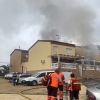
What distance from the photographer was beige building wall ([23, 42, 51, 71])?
3384 cm


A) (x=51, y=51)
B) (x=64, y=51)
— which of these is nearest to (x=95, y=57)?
(x=64, y=51)

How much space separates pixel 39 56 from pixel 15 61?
10505 millimetres

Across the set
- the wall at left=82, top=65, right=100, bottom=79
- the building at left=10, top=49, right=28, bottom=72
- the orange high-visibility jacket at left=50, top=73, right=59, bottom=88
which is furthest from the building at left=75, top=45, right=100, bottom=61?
the orange high-visibility jacket at left=50, top=73, right=59, bottom=88

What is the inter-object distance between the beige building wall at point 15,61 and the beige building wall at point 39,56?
163 inches

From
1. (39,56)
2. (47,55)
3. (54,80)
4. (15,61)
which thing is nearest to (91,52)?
(39,56)

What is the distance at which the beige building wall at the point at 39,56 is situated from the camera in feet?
111

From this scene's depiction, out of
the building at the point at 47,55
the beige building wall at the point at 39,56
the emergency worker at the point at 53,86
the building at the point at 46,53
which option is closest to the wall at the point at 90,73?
the building at the point at 47,55

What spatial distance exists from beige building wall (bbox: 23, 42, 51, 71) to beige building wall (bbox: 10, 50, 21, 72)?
13.5ft

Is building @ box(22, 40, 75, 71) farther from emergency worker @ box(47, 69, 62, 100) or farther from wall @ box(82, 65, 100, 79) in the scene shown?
emergency worker @ box(47, 69, 62, 100)

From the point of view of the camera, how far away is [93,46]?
4522 centimetres

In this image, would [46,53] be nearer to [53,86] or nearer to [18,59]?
[18,59]

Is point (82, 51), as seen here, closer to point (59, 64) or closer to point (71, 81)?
point (59, 64)

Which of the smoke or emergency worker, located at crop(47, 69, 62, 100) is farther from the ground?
the smoke

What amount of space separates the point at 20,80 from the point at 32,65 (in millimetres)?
13519
